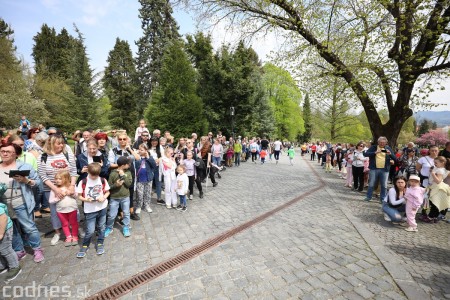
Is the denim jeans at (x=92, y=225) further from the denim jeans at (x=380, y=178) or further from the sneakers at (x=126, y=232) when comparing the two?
the denim jeans at (x=380, y=178)

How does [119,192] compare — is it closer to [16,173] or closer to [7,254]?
[16,173]

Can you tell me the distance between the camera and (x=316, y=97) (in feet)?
41.3

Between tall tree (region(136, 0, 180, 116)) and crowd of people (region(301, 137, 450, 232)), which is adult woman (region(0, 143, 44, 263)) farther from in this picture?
tall tree (region(136, 0, 180, 116))

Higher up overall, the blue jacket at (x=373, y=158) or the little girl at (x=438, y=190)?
the blue jacket at (x=373, y=158)

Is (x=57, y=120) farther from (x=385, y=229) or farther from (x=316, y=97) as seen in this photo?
(x=385, y=229)

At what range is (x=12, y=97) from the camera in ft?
68.2

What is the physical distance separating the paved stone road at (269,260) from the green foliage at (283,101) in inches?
1275

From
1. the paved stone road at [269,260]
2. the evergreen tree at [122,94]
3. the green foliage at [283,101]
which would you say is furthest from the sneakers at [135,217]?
the green foliage at [283,101]

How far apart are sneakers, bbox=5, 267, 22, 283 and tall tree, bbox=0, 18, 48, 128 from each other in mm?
24324

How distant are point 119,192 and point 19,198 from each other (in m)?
1.53

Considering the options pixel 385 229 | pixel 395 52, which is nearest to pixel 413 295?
pixel 385 229

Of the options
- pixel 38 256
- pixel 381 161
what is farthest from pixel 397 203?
pixel 38 256

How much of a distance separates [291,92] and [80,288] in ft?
130

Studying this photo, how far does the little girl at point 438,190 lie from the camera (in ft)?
19.1
